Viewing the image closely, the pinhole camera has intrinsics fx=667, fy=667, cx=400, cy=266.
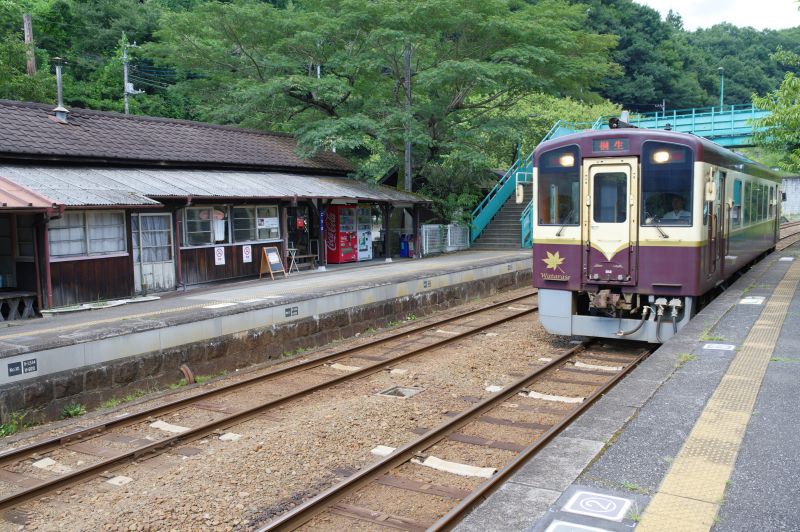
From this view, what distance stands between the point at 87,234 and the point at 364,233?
1034 centimetres

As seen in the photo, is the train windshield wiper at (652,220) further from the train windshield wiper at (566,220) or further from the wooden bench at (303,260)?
the wooden bench at (303,260)

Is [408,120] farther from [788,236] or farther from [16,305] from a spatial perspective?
[788,236]

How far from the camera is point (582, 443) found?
4953mm

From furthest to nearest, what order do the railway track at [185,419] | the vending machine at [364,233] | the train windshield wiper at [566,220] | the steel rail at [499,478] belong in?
the vending machine at [364,233] → the train windshield wiper at [566,220] → the railway track at [185,419] → the steel rail at [499,478]

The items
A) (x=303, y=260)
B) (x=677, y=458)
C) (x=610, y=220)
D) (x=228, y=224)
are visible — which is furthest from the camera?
(x=303, y=260)

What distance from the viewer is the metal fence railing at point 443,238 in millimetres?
24453

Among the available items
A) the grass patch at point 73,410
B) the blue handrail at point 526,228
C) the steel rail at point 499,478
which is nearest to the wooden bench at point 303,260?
the blue handrail at point 526,228

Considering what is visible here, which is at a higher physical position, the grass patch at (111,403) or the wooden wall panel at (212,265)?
the wooden wall panel at (212,265)

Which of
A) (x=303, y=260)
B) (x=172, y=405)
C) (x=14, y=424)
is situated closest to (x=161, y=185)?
(x=303, y=260)

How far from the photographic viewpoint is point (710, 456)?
4.55m

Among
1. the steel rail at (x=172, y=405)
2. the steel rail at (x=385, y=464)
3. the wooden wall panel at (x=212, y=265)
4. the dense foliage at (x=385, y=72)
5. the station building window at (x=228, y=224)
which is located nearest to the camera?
the steel rail at (x=385, y=464)

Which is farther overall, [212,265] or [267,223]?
[267,223]

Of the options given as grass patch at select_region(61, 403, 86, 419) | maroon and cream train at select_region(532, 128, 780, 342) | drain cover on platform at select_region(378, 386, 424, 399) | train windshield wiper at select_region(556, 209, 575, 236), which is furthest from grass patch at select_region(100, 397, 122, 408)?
train windshield wiper at select_region(556, 209, 575, 236)

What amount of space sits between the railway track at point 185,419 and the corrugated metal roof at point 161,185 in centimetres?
533
